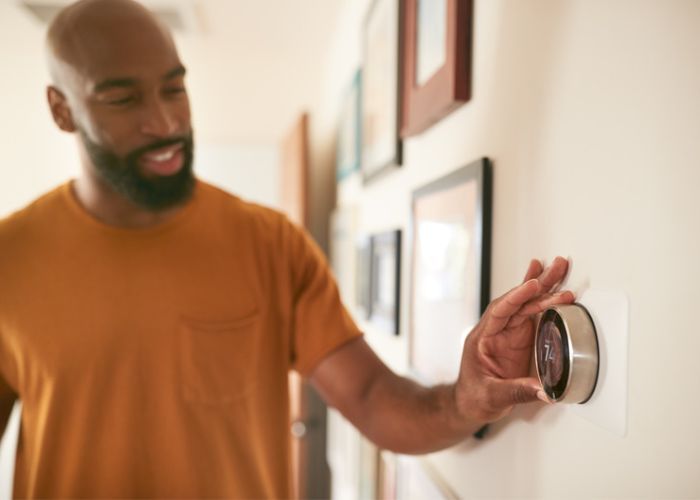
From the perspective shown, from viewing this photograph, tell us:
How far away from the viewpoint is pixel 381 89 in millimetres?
952

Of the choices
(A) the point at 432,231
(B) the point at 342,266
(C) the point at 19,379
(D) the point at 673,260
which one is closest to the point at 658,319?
(D) the point at 673,260

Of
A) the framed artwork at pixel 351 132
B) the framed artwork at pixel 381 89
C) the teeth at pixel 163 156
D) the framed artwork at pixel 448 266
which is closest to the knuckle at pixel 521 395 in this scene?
the framed artwork at pixel 448 266

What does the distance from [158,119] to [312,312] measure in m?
0.38

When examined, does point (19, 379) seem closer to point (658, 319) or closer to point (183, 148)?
point (183, 148)

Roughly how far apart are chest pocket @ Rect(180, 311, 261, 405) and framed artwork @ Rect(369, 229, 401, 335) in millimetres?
295

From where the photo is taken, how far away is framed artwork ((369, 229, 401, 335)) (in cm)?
85

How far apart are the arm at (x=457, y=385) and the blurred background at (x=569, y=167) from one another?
0.11 feet

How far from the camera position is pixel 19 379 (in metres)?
0.58

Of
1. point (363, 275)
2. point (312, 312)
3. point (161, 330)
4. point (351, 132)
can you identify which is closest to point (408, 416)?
point (312, 312)

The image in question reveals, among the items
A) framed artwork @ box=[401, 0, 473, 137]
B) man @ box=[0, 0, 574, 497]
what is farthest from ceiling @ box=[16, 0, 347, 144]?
framed artwork @ box=[401, 0, 473, 137]

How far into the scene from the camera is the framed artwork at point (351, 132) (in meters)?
1.24

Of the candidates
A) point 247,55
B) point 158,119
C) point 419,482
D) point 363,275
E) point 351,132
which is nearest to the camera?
point 158,119

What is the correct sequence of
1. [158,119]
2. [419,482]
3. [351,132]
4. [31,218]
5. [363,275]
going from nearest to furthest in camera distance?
[158,119] → [31,218] → [419,482] → [363,275] → [351,132]

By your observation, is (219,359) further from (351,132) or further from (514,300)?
(351,132)
